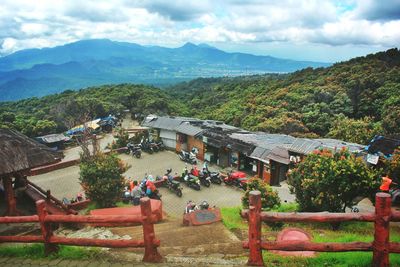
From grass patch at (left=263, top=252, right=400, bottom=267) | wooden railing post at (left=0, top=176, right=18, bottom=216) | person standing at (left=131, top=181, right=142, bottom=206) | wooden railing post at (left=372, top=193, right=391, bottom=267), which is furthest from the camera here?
person standing at (left=131, top=181, right=142, bottom=206)

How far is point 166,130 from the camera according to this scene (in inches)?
1341

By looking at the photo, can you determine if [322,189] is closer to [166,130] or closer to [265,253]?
[265,253]

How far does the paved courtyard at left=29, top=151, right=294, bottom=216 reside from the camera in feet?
66.3

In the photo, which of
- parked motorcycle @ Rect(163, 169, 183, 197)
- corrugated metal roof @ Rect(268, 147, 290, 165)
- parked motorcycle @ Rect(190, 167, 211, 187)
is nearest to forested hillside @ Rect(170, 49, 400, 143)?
corrugated metal roof @ Rect(268, 147, 290, 165)

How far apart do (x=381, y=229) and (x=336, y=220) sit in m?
0.62

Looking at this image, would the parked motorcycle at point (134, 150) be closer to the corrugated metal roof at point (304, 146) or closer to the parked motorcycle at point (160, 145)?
the parked motorcycle at point (160, 145)

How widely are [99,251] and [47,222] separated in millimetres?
1134

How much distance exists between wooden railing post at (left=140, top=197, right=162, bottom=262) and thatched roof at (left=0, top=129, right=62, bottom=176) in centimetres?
646

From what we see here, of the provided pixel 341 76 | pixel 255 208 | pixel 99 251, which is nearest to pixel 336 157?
pixel 255 208

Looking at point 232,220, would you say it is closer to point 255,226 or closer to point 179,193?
point 179,193

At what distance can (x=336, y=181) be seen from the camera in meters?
12.0

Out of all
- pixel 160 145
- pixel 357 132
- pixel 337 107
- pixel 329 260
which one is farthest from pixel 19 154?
pixel 337 107

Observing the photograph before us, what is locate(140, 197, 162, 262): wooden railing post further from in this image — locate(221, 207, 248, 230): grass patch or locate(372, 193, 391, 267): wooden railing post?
locate(221, 207, 248, 230): grass patch

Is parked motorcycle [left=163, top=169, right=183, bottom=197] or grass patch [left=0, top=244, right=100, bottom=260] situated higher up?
grass patch [left=0, top=244, right=100, bottom=260]
